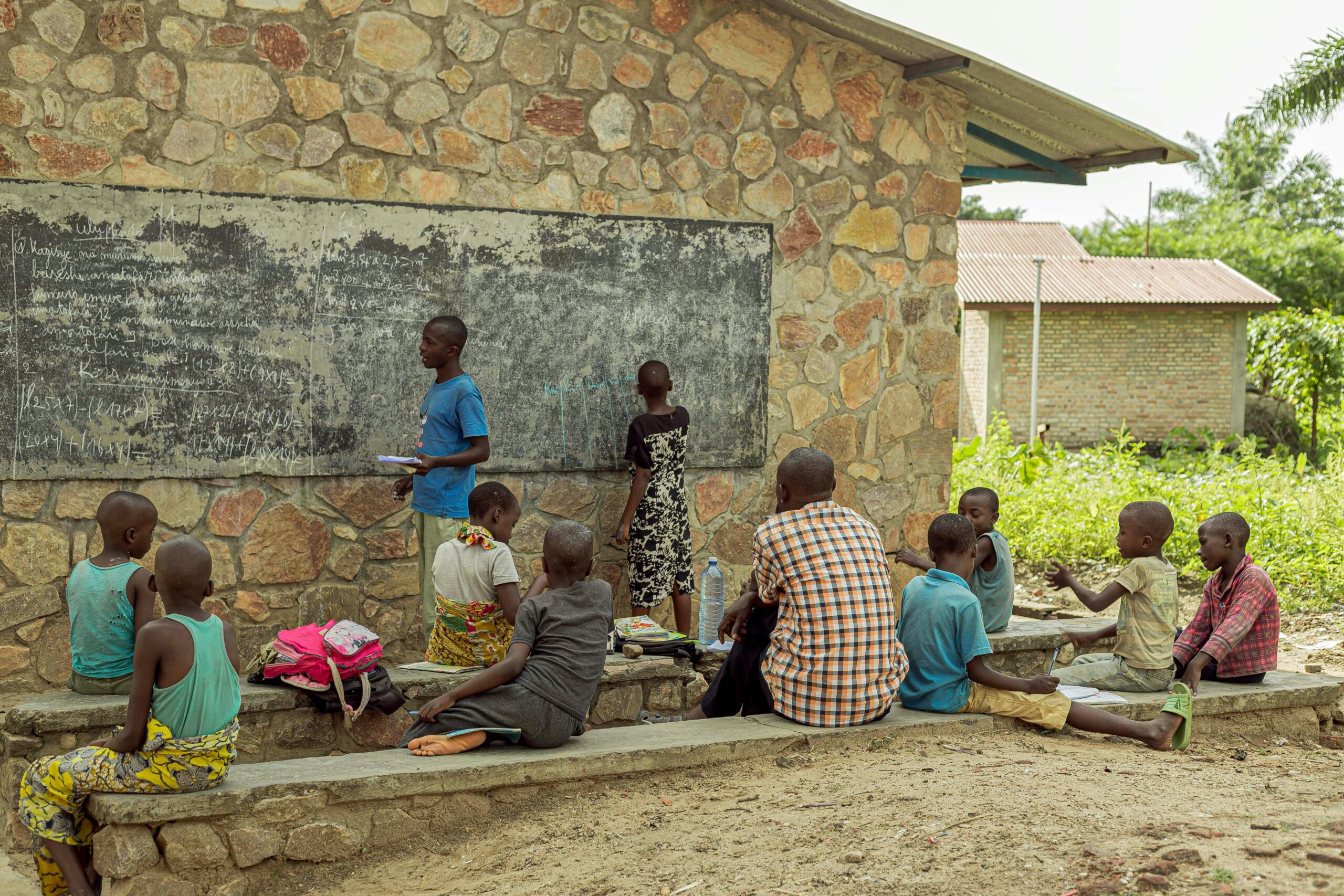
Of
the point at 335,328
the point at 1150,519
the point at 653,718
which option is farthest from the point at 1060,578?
the point at 335,328

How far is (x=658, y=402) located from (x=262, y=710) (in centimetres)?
270

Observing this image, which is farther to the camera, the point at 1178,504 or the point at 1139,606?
the point at 1178,504

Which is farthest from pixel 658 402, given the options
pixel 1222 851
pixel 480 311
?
pixel 1222 851

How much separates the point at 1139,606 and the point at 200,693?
4.01 metres

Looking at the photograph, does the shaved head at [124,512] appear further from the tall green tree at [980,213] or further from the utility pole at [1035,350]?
the tall green tree at [980,213]

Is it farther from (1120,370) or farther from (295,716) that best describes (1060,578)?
(1120,370)

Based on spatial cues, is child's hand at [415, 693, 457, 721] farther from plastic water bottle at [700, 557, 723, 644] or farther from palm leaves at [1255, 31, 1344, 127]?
palm leaves at [1255, 31, 1344, 127]

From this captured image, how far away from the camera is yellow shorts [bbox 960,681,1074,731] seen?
195 inches

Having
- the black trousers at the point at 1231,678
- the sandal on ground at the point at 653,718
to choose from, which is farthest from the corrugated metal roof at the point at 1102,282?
the sandal on ground at the point at 653,718

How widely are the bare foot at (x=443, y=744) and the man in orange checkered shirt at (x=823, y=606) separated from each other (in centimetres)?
125

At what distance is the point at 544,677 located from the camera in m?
4.34

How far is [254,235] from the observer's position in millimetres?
5801

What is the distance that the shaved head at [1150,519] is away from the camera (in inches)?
207

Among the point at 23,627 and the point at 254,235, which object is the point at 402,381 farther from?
the point at 23,627
